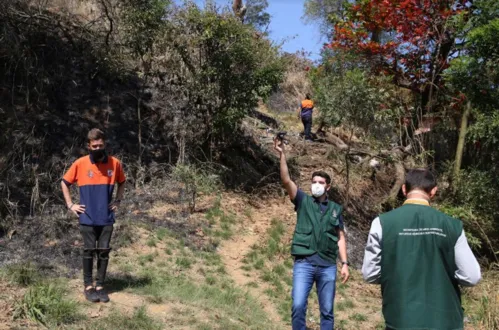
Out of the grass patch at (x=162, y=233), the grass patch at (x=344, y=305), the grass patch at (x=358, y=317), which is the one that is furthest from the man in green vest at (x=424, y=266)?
the grass patch at (x=162, y=233)

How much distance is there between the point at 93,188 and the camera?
5.86 meters

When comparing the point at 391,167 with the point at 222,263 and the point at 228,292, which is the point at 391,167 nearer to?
the point at 222,263

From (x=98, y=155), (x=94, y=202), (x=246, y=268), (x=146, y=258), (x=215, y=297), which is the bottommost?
(x=215, y=297)

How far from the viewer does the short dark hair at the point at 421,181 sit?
345cm

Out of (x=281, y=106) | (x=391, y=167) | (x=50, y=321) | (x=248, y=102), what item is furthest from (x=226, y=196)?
(x=281, y=106)

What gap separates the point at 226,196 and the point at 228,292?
12.1 feet

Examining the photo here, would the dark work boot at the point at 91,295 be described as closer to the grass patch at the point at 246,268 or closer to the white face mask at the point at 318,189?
the white face mask at the point at 318,189

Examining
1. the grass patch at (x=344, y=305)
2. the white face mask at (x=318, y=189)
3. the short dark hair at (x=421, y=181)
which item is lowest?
the grass patch at (x=344, y=305)

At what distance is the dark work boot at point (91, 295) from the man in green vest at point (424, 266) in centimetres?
351

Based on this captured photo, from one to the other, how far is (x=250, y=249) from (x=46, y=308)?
4.52 m

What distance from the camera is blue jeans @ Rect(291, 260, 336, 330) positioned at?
16.4ft

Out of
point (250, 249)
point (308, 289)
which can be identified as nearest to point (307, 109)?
point (250, 249)

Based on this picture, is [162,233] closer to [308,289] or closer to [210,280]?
[210,280]

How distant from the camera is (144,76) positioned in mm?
12211
